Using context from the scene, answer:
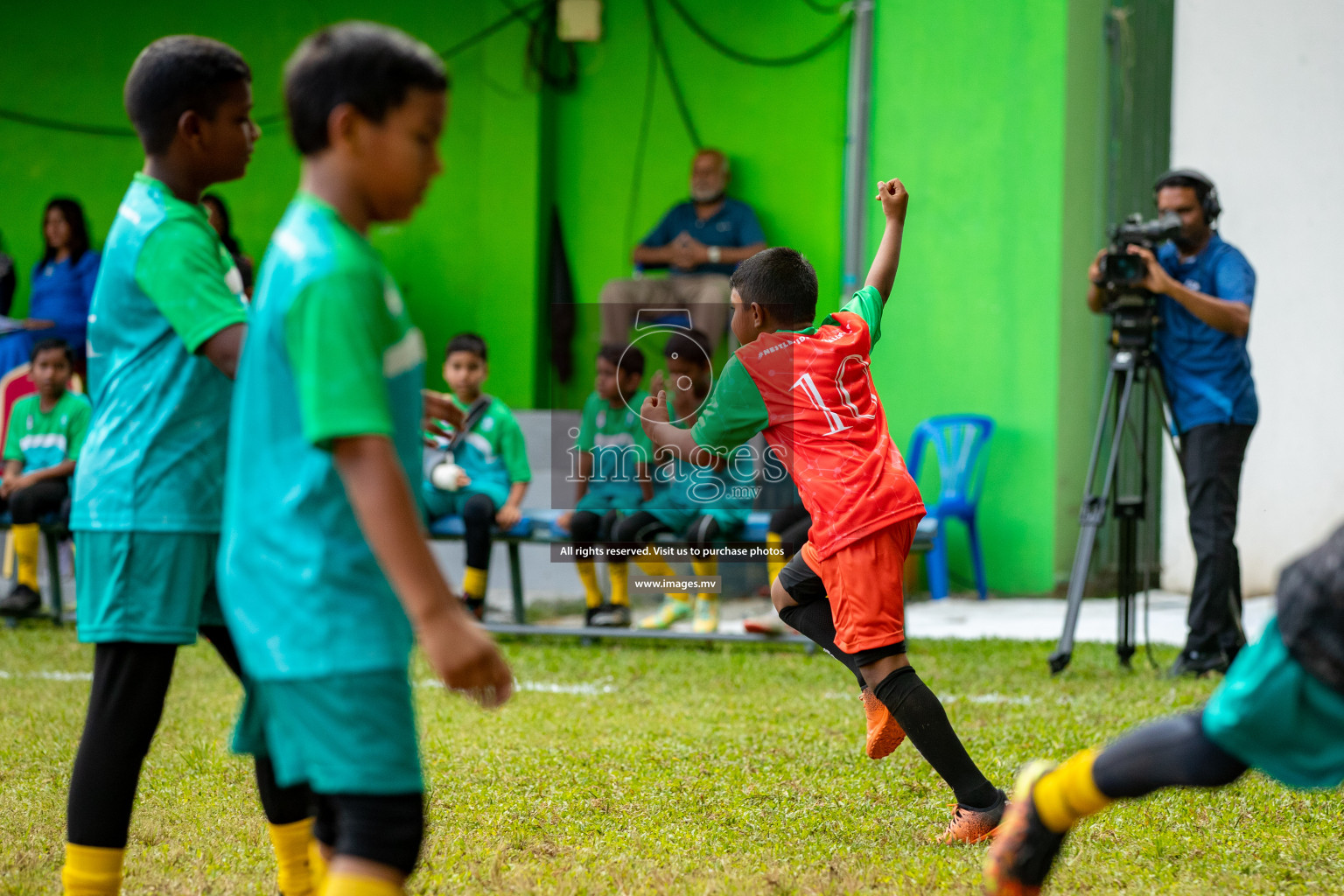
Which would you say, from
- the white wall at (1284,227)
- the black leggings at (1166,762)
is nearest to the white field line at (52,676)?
the black leggings at (1166,762)

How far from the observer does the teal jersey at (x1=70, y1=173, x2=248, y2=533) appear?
6.79 ft

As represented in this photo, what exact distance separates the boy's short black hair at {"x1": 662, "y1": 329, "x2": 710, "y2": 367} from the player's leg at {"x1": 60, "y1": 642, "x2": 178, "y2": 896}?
440cm

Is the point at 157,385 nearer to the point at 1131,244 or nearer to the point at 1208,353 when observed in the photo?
the point at 1131,244

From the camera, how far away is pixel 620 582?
668cm

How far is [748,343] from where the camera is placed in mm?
3066

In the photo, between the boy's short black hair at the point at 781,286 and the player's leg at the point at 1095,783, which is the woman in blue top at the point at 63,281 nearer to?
the boy's short black hair at the point at 781,286

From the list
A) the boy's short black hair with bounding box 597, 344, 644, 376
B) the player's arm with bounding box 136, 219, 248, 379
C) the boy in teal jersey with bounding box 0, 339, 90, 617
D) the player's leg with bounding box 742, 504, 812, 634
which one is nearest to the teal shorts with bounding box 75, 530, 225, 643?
the player's arm with bounding box 136, 219, 248, 379

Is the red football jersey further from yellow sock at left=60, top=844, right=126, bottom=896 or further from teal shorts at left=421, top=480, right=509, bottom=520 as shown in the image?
teal shorts at left=421, top=480, right=509, bottom=520

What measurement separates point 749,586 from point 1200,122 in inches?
148

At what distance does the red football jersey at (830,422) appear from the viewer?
2846 millimetres

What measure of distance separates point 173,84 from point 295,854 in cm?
123

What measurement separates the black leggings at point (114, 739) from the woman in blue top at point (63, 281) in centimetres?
673

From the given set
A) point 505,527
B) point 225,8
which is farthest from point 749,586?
point 225,8

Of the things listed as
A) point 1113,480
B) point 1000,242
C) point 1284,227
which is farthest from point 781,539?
point 1284,227
